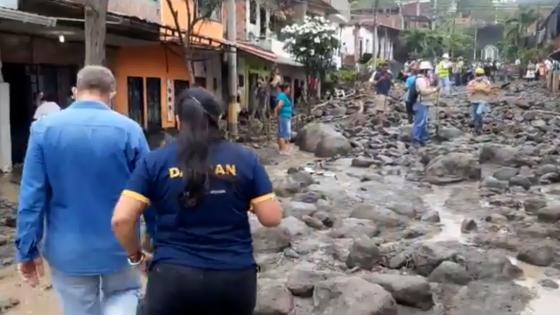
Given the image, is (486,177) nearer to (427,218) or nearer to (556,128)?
(427,218)

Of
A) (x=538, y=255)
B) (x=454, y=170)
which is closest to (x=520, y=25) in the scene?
(x=454, y=170)

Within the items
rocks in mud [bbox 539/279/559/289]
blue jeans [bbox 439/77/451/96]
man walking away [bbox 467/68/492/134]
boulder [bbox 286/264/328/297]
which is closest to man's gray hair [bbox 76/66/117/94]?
boulder [bbox 286/264/328/297]

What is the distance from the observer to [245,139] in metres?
17.2

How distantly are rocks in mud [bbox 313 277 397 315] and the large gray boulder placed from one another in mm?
7140

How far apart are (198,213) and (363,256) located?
375 cm

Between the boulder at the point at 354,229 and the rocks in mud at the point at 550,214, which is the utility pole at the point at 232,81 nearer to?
the boulder at the point at 354,229

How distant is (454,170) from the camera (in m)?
12.1

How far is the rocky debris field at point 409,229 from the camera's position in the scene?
17.1ft

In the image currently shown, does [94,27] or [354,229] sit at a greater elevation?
[94,27]

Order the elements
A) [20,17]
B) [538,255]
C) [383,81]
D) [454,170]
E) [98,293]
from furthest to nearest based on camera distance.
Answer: [383,81] → [454,170] → [20,17] → [538,255] → [98,293]

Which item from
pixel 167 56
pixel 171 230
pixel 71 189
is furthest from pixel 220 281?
pixel 167 56

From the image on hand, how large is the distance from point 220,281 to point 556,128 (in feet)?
59.6

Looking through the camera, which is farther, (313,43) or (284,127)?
(313,43)

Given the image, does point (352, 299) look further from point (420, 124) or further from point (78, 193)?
point (420, 124)
